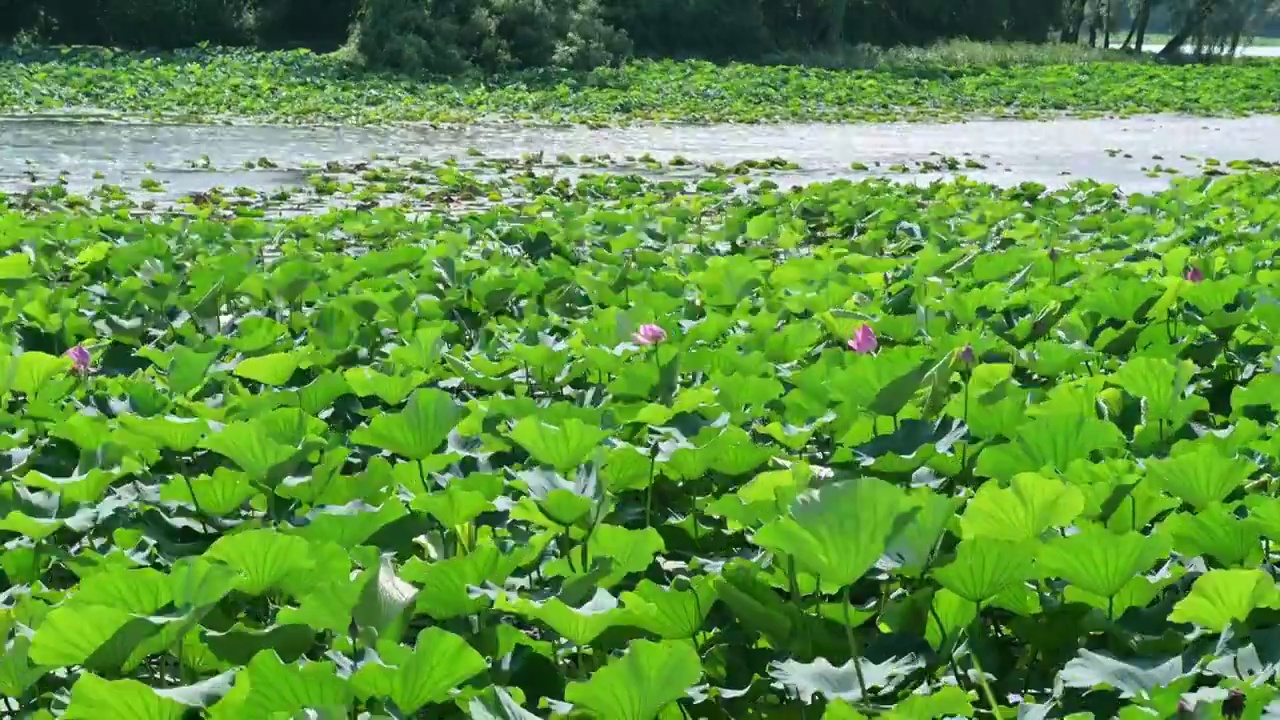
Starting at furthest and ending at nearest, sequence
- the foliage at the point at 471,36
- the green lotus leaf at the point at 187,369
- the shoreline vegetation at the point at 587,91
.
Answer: the foliage at the point at 471,36 < the shoreline vegetation at the point at 587,91 < the green lotus leaf at the point at 187,369

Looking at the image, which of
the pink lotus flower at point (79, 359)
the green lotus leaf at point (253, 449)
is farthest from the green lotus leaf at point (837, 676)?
the pink lotus flower at point (79, 359)

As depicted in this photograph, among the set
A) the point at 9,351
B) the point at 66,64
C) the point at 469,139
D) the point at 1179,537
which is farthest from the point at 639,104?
the point at 1179,537

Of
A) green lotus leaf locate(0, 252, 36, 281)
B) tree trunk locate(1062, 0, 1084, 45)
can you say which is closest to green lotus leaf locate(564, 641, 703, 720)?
green lotus leaf locate(0, 252, 36, 281)

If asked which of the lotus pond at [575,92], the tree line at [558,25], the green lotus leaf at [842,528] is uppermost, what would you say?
the green lotus leaf at [842,528]

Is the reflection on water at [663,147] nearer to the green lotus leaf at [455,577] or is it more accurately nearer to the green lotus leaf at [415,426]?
the green lotus leaf at [415,426]

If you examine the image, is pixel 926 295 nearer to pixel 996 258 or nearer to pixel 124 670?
pixel 996 258

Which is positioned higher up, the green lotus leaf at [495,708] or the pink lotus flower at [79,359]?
the green lotus leaf at [495,708]

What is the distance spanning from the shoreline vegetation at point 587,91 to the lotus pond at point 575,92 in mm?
29

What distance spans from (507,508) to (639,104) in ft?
49.8

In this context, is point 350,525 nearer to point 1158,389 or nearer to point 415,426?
point 415,426

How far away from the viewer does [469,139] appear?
1256 cm

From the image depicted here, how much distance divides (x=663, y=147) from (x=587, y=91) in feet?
21.2

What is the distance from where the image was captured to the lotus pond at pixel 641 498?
1.42m

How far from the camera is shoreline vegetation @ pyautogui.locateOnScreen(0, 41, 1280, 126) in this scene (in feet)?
51.5
